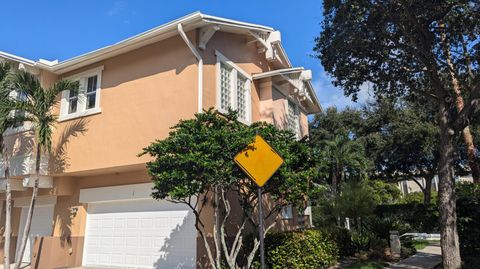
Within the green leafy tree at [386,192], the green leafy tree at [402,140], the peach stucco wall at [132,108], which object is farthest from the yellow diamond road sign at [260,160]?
the green leafy tree at [386,192]

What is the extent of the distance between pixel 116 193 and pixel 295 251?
253 inches

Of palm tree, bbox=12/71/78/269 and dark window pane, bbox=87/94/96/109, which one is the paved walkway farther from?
palm tree, bbox=12/71/78/269

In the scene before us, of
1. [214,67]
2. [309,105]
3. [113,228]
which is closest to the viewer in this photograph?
[214,67]

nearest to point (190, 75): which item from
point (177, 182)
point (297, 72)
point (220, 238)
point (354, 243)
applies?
point (177, 182)

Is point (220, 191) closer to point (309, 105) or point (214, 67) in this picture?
point (214, 67)

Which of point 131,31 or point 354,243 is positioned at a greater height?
point 131,31

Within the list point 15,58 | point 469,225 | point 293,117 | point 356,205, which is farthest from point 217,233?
point 15,58

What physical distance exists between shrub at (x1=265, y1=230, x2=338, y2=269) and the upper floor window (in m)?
5.87

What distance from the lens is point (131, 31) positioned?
482 inches

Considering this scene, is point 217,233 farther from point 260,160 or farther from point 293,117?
point 293,117

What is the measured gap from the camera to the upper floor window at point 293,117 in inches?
644

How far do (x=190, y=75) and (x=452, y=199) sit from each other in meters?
8.11

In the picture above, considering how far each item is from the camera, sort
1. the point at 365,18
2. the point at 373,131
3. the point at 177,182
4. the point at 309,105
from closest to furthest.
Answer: the point at 177,182, the point at 365,18, the point at 309,105, the point at 373,131

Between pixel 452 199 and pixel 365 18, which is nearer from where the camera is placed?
pixel 452 199
